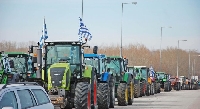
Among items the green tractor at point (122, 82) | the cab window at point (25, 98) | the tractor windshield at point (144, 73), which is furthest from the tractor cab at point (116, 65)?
the cab window at point (25, 98)

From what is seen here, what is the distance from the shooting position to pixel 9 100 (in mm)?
10219

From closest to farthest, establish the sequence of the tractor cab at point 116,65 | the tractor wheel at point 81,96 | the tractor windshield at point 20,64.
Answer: the tractor wheel at point 81,96 → the tractor windshield at point 20,64 → the tractor cab at point 116,65

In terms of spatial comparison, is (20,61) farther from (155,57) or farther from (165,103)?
(155,57)

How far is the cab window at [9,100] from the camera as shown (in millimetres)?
9941

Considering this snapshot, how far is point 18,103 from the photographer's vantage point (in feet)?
34.3

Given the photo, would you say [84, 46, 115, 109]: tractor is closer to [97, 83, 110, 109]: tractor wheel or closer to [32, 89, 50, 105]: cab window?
[97, 83, 110, 109]: tractor wheel

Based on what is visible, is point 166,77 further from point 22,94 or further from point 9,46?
point 22,94

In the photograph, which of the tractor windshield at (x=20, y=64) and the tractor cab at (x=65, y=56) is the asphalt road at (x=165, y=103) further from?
the tractor cab at (x=65, y=56)

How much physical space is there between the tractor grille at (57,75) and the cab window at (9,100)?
33.2 feet

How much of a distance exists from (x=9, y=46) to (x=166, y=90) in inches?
854

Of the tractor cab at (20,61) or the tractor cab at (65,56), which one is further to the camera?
the tractor cab at (20,61)

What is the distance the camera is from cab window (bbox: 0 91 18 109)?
9941 mm

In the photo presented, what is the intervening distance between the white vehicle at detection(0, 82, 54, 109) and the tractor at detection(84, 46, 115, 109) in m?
11.1

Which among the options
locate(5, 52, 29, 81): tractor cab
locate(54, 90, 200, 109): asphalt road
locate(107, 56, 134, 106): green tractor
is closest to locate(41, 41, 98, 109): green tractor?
locate(54, 90, 200, 109): asphalt road
